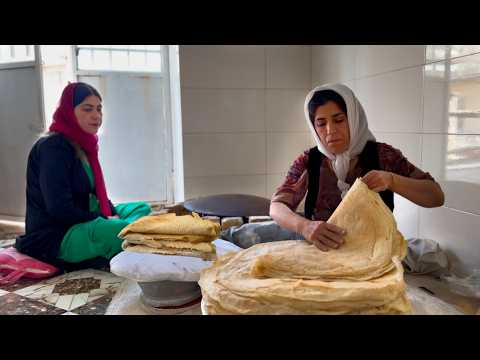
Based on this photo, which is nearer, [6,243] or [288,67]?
[6,243]

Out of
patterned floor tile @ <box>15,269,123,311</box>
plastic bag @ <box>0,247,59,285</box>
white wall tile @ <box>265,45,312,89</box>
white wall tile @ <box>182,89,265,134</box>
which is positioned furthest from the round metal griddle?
white wall tile @ <box>265,45,312,89</box>

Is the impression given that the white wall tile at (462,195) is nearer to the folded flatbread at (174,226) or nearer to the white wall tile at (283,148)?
the folded flatbread at (174,226)

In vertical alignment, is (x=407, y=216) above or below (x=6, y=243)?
above

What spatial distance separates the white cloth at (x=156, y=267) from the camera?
2.94ft

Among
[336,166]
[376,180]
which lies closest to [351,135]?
[336,166]

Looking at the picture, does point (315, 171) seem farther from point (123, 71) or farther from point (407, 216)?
point (123, 71)

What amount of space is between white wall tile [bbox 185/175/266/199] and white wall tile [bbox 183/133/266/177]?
0.03 meters

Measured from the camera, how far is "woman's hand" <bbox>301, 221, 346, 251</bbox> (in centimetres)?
63

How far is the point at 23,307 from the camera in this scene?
127cm

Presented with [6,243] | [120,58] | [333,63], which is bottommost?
[6,243]

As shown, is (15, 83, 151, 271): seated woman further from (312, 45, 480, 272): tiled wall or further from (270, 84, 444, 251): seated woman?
(312, 45, 480, 272): tiled wall

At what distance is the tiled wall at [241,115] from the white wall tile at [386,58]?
69 cm

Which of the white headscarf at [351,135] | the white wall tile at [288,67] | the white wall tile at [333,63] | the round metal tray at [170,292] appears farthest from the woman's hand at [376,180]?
the white wall tile at [288,67]

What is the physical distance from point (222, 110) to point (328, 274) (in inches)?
79.2
